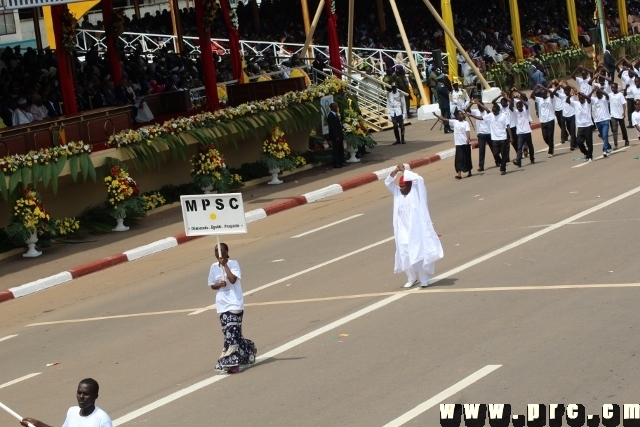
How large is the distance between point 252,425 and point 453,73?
1185 inches

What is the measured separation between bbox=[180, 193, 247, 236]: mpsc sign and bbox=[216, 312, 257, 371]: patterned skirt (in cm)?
91

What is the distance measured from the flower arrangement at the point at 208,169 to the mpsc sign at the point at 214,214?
13485mm

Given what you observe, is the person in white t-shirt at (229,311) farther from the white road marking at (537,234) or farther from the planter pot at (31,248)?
the planter pot at (31,248)

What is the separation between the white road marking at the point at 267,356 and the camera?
38.2 ft

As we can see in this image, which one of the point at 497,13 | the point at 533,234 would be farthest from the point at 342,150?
the point at 497,13

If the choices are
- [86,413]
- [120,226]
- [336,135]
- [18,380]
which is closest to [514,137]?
[336,135]

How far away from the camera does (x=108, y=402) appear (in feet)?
40.0

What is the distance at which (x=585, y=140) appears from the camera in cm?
2578

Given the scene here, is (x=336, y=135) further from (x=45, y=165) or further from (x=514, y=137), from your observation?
(x=45, y=165)

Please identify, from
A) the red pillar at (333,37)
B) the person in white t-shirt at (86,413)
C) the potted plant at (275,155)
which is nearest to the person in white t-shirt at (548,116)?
the potted plant at (275,155)

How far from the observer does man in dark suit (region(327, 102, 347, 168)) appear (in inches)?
1129

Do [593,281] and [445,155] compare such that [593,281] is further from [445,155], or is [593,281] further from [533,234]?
[445,155]

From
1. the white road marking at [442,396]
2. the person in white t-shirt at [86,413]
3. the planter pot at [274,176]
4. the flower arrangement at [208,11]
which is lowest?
the white road marking at [442,396]

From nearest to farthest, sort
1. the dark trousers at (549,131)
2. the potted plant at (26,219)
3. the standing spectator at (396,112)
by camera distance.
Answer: the potted plant at (26,219), the dark trousers at (549,131), the standing spectator at (396,112)
